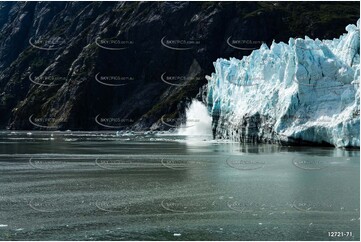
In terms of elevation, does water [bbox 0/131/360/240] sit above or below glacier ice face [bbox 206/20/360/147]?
below

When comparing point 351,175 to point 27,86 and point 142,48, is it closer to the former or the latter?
point 142,48

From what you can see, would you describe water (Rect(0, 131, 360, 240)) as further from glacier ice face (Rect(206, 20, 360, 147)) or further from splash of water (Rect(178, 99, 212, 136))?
splash of water (Rect(178, 99, 212, 136))

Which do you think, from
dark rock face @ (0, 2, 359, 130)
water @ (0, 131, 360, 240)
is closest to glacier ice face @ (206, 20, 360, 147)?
water @ (0, 131, 360, 240)

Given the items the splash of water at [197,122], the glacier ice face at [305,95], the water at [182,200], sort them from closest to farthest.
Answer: the water at [182,200] < the glacier ice face at [305,95] < the splash of water at [197,122]

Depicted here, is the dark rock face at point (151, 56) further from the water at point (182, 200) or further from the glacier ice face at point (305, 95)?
the water at point (182, 200)

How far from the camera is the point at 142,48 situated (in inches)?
6255

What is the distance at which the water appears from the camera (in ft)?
59.0

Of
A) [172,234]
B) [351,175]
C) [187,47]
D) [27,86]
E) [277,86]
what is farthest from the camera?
[27,86]

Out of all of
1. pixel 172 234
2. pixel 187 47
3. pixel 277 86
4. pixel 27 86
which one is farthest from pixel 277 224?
pixel 27 86

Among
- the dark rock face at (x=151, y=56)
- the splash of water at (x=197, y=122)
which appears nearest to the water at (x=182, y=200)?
the splash of water at (x=197, y=122)

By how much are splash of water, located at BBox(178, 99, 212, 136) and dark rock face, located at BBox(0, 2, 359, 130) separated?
9352 mm

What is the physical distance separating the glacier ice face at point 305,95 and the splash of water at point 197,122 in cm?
4223

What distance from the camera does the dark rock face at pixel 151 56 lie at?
5768 inches

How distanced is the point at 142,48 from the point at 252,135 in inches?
3997
